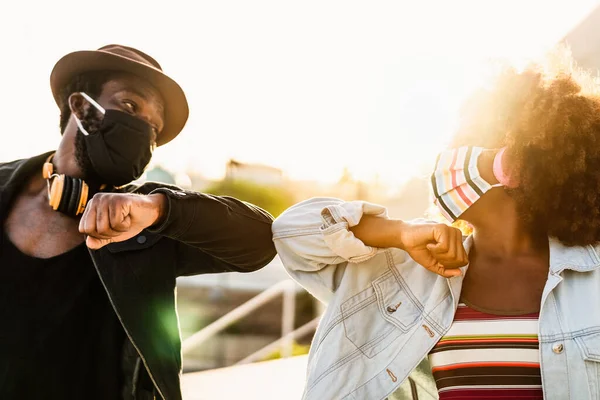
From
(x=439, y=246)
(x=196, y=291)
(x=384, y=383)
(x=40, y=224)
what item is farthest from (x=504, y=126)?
(x=196, y=291)

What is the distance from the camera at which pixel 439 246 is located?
190 centimetres

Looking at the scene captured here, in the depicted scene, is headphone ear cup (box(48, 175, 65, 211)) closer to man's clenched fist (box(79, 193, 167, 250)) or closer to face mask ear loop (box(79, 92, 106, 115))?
face mask ear loop (box(79, 92, 106, 115))

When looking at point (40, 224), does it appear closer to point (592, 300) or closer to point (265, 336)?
point (592, 300)

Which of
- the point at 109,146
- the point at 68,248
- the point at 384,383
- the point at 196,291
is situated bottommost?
the point at 196,291

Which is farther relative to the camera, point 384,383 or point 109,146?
point 109,146

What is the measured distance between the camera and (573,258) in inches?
83.0

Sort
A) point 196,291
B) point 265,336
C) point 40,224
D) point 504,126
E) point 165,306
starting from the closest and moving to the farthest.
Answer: point 504,126 < point 165,306 < point 40,224 < point 265,336 < point 196,291

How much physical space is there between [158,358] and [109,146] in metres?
0.96

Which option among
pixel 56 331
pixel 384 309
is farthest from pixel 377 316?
pixel 56 331

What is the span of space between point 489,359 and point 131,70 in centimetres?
195

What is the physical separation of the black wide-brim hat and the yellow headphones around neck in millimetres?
615

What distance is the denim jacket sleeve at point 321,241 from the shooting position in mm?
2047

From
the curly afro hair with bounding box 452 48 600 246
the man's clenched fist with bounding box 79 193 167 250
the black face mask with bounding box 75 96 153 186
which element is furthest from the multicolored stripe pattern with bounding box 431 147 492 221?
Result: the black face mask with bounding box 75 96 153 186

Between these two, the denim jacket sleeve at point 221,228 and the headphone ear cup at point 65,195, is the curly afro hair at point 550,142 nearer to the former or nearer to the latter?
the denim jacket sleeve at point 221,228
